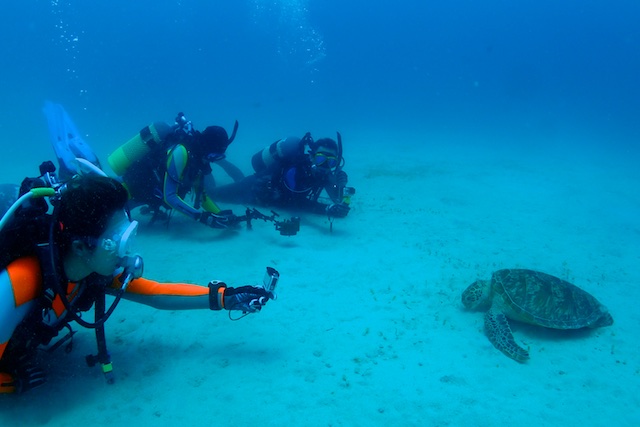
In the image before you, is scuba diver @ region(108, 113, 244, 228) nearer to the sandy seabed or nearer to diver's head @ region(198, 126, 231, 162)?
diver's head @ region(198, 126, 231, 162)

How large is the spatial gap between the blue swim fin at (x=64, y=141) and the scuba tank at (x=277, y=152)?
12.2 ft

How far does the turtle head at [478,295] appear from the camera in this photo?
5.29m

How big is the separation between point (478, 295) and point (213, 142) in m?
5.39

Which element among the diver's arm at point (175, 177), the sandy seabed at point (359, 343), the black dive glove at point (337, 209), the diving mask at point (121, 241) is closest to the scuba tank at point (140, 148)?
the diver's arm at point (175, 177)

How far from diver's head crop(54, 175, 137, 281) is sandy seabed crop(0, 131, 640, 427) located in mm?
1494

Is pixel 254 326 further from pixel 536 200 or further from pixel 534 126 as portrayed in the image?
pixel 534 126

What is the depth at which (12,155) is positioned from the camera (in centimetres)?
1695

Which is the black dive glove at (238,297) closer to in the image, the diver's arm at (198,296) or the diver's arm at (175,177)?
the diver's arm at (198,296)

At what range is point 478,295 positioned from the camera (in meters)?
5.30

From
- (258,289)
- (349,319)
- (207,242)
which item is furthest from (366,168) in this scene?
(258,289)

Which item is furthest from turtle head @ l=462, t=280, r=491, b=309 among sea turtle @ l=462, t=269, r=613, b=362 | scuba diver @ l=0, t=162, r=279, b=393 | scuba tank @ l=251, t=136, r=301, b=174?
scuba tank @ l=251, t=136, r=301, b=174

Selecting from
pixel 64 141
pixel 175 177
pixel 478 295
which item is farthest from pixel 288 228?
pixel 64 141

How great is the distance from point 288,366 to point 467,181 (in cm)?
1112


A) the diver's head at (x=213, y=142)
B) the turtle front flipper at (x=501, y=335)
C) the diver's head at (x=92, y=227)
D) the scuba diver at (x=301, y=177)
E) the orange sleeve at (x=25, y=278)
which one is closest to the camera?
the orange sleeve at (x=25, y=278)
